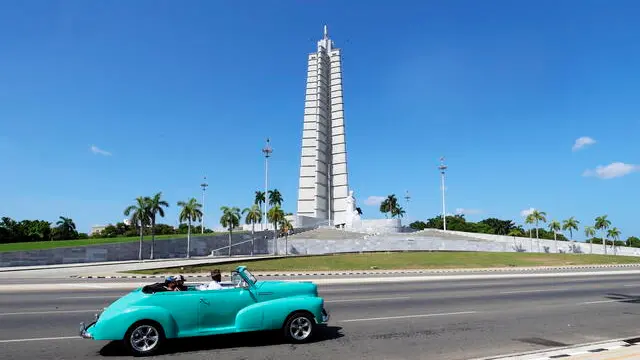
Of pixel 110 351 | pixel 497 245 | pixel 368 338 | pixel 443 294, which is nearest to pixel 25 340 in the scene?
pixel 110 351

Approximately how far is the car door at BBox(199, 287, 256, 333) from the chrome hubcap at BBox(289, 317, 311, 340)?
100 centimetres

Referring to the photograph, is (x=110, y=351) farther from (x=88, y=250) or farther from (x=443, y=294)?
(x=88, y=250)

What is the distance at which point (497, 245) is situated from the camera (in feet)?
236

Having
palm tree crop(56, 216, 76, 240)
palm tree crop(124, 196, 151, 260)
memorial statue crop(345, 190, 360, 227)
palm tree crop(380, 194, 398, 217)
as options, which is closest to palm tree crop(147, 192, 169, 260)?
palm tree crop(124, 196, 151, 260)

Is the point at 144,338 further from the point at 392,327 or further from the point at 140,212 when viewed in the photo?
the point at 140,212

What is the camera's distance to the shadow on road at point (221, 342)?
26.0 feet

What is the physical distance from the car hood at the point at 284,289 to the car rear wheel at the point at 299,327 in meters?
0.43

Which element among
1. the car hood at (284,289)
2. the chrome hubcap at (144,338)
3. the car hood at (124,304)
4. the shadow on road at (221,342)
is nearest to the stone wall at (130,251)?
A: the shadow on road at (221,342)

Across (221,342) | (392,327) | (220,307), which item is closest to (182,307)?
(220,307)

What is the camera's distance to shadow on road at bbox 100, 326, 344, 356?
7938 mm

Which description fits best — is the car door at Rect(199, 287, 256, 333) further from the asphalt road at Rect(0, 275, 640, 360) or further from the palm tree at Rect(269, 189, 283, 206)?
the palm tree at Rect(269, 189, 283, 206)

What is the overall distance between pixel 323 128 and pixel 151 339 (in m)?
101

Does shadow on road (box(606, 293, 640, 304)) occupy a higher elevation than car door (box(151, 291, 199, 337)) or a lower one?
lower

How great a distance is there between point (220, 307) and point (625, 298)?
1654 cm
